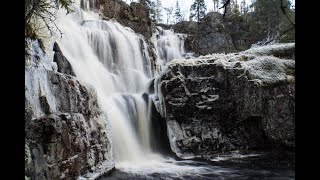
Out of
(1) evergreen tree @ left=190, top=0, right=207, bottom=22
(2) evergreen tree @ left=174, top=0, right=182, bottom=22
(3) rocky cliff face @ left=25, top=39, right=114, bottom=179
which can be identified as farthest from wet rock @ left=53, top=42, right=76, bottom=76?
(2) evergreen tree @ left=174, top=0, right=182, bottom=22

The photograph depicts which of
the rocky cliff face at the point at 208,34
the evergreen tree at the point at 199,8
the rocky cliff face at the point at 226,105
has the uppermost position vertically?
the evergreen tree at the point at 199,8

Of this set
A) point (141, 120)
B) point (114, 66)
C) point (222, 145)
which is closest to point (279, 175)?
point (222, 145)

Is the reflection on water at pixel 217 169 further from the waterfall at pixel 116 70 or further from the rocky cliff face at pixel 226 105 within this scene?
the waterfall at pixel 116 70

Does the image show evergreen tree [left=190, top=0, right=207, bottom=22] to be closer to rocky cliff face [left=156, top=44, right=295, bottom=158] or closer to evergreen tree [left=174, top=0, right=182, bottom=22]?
evergreen tree [left=174, top=0, right=182, bottom=22]

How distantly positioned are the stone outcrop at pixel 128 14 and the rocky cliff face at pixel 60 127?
1779 cm

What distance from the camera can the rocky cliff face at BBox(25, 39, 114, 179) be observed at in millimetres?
6734

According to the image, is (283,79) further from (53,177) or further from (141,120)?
(53,177)

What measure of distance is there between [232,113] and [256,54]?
3.54 metres

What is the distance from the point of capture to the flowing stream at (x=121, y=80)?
37.9ft

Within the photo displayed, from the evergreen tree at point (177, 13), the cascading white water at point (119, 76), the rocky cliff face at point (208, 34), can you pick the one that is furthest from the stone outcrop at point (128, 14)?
the evergreen tree at point (177, 13)

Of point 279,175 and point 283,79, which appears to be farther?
point 283,79

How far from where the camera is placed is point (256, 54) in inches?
617

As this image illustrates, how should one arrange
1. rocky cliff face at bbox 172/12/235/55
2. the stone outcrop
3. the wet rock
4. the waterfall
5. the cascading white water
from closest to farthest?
the cascading white water < the wet rock < the waterfall < the stone outcrop < rocky cliff face at bbox 172/12/235/55

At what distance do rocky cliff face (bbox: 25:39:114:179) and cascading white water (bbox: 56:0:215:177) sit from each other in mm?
1802
